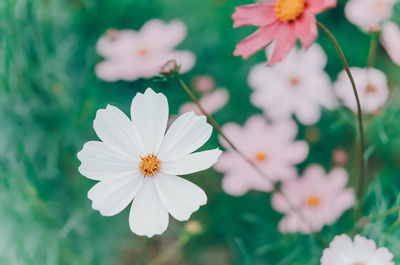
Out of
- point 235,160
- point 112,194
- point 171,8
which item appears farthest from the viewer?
point 171,8

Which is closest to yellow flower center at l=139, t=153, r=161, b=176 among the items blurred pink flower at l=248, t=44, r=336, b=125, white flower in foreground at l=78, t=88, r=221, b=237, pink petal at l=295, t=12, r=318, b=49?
white flower in foreground at l=78, t=88, r=221, b=237

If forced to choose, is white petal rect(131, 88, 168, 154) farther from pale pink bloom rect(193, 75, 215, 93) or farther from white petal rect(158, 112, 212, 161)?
pale pink bloom rect(193, 75, 215, 93)

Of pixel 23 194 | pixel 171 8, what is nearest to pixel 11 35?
pixel 23 194

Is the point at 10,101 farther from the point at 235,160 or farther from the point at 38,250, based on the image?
the point at 235,160

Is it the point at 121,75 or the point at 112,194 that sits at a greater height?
the point at 121,75

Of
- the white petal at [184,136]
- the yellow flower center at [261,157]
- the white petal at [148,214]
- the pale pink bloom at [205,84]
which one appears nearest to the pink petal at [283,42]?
the white petal at [184,136]

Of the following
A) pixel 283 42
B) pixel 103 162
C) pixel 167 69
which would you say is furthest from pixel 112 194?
pixel 283 42

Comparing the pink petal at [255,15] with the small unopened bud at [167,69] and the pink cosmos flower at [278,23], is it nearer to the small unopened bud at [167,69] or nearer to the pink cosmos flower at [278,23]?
the pink cosmos flower at [278,23]

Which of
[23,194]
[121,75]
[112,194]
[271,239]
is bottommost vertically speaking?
[271,239]
